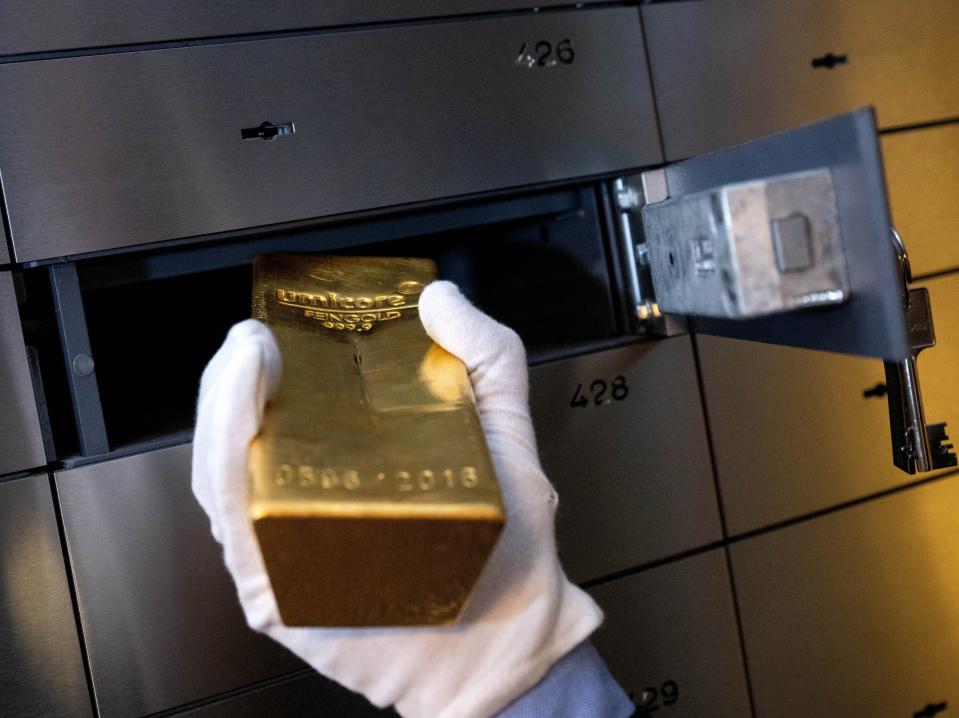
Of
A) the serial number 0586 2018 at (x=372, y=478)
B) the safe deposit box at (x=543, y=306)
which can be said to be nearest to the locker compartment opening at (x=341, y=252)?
the safe deposit box at (x=543, y=306)

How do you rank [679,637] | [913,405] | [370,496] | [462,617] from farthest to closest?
[679,637] < [913,405] < [462,617] < [370,496]

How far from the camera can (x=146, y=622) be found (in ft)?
2.96

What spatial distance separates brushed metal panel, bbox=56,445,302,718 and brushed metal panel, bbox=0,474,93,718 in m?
0.02

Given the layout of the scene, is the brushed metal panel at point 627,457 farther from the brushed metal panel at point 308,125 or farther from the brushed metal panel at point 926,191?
the brushed metal panel at point 926,191

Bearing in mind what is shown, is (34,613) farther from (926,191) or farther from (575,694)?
(926,191)

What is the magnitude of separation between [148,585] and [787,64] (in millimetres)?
909

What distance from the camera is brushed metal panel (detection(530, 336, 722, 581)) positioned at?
3.36ft

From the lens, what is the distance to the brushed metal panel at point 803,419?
109 centimetres

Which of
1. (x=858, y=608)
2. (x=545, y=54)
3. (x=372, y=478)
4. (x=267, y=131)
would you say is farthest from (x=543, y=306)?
(x=372, y=478)

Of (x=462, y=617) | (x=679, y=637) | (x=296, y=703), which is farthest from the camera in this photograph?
(x=679, y=637)

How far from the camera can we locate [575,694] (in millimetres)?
737

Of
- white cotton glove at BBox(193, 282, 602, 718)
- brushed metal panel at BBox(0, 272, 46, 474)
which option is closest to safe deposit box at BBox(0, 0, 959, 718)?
brushed metal panel at BBox(0, 272, 46, 474)

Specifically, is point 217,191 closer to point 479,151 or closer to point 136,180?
point 136,180

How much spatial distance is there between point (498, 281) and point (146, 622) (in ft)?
1.95
